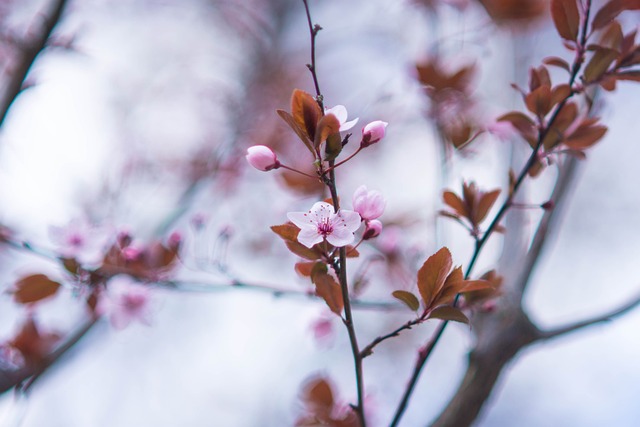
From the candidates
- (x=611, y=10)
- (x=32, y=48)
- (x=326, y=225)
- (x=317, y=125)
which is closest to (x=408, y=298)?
(x=326, y=225)

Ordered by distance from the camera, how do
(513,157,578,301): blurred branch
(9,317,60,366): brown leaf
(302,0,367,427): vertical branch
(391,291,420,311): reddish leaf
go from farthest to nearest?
(513,157,578,301): blurred branch → (9,317,60,366): brown leaf → (391,291,420,311): reddish leaf → (302,0,367,427): vertical branch

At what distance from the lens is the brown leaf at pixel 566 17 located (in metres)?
0.88

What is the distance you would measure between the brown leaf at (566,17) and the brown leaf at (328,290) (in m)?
0.61

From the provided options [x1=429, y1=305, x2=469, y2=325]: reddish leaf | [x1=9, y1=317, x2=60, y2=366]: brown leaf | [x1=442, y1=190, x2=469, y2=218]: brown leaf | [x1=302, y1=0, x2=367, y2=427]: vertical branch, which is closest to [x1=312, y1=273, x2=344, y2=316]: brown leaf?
[x1=302, y1=0, x2=367, y2=427]: vertical branch

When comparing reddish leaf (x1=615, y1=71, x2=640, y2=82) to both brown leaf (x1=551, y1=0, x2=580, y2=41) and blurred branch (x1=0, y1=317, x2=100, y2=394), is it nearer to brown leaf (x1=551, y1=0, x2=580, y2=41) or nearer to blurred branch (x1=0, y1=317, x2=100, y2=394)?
brown leaf (x1=551, y1=0, x2=580, y2=41)

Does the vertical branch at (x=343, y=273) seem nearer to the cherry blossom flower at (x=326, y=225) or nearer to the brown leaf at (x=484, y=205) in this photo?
the cherry blossom flower at (x=326, y=225)

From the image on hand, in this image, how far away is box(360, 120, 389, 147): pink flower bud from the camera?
768mm

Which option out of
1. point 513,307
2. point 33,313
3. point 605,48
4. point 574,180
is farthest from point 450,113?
point 33,313

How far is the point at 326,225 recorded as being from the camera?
741 millimetres

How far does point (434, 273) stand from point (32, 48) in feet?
3.47

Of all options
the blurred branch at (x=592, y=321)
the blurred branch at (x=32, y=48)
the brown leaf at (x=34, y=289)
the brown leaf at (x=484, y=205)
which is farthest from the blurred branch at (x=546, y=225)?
the blurred branch at (x=32, y=48)

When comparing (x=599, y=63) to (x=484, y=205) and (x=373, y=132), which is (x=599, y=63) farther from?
(x=373, y=132)

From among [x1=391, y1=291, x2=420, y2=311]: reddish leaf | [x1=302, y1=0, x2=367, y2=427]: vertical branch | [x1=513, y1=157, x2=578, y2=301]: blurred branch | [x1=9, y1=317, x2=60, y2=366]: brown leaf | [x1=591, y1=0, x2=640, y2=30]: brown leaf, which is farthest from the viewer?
[x1=513, y1=157, x2=578, y2=301]: blurred branch

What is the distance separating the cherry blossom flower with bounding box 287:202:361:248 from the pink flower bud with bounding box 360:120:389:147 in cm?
11
